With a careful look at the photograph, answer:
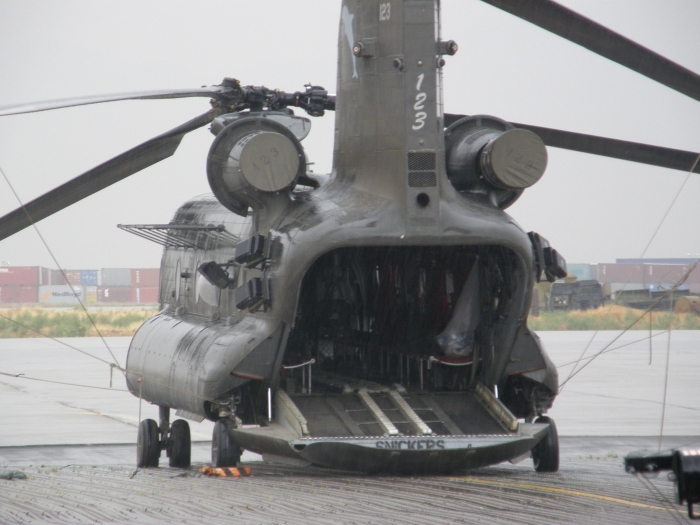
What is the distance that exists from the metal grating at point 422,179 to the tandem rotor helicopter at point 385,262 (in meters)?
0.02

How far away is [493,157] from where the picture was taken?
459 inches

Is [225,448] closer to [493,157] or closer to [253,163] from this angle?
[253,163]

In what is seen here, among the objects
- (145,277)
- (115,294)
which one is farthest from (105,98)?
(115,294)

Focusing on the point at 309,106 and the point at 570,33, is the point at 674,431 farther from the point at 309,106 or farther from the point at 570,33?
the point at 570,33

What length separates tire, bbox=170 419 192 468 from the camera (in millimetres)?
13891

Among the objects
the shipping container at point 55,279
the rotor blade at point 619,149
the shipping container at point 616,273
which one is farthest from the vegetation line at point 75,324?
the shipping container at point 616,273

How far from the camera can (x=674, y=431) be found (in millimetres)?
18078

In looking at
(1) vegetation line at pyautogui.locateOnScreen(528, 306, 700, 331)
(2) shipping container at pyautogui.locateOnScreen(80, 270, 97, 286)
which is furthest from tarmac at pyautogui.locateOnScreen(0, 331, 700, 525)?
(2) shipping container at pyautogui.locateOnScreen(80, 270, 97, 286)

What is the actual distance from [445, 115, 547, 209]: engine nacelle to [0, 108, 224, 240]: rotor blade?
350cm

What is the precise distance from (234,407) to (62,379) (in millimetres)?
18842

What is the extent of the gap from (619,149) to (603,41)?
2516mm

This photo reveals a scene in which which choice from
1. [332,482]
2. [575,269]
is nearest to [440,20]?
[332,482]

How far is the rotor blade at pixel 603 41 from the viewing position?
9125mm

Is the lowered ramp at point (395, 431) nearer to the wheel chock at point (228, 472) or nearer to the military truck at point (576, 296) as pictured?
the wheel chock at point (228, 472)
